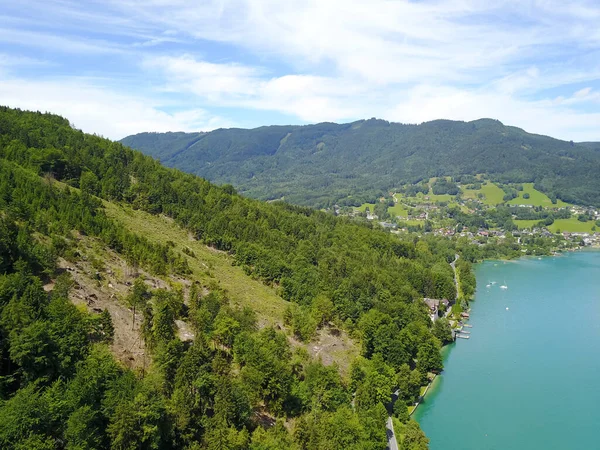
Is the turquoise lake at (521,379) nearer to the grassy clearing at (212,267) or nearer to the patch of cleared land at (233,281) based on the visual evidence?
the patch of cleared land at (233,281)

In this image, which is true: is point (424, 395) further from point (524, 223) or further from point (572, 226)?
point (572, 226)

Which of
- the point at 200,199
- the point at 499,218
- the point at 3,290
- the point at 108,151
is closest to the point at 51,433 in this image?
the point at 3,290

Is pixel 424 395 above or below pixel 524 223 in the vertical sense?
below

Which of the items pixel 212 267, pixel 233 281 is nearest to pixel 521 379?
pixel 233 281

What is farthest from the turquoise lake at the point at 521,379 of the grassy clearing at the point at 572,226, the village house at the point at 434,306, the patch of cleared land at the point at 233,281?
the grassy clearing at the point at 572,226

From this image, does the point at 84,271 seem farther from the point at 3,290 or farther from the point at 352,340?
the point at 352,340

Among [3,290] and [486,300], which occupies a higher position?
[3,290]
